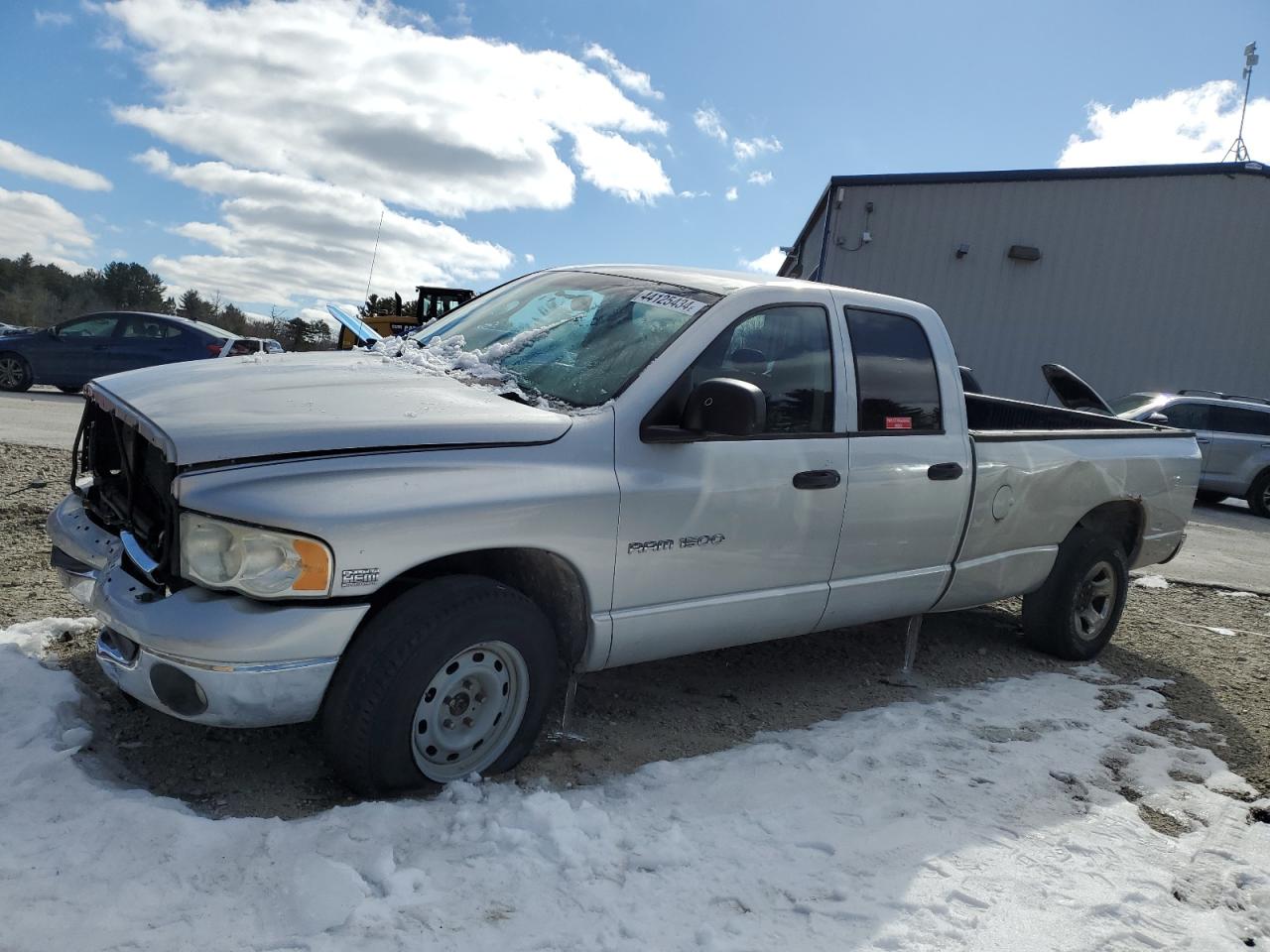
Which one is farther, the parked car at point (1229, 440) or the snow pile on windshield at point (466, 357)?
the parked car at point (1229, 440)

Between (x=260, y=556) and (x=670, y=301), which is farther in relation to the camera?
(x=670, y=301)

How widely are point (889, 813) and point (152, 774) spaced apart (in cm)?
244

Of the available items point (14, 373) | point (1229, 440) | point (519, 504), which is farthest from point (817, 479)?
point (14, 373)

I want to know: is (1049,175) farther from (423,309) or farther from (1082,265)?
(423,309)

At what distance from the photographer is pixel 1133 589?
765 cm

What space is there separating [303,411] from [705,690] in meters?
2.33

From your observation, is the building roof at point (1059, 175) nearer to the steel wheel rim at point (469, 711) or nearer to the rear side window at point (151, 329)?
the rear side window at point (151, 329)

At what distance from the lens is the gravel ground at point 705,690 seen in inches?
129

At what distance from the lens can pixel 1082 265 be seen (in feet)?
66.5

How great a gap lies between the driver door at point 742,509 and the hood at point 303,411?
18.6 inches

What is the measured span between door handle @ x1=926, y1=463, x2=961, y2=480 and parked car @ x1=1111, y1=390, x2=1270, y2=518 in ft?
36.4

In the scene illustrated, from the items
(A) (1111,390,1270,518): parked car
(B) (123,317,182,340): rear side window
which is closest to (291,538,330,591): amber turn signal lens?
(A) (1111,390,1270,518): parked car

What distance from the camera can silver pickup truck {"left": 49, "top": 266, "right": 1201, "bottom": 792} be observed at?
2.79m

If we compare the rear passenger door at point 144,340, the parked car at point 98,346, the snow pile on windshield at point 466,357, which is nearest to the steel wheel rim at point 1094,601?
the snow pile on windshield at point 466,357
